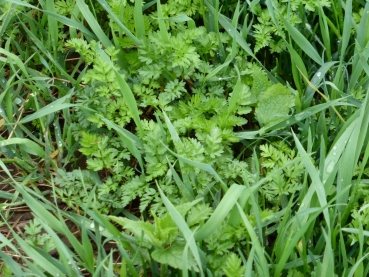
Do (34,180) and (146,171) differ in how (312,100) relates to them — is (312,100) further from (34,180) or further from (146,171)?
(34,180)

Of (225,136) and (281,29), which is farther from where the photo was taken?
(281,29)

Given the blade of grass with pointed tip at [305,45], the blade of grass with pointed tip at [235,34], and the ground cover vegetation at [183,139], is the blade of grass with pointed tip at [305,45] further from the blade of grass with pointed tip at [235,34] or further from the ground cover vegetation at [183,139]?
the blade of grass with pointed tip at [235,34]

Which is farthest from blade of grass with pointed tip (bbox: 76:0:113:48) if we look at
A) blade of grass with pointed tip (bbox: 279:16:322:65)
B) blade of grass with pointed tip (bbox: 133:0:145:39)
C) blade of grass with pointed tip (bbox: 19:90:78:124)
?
blade of grass with pointed tip (bbox: 279:16:322:65)

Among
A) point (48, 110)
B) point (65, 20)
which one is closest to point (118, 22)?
point (65, 20)

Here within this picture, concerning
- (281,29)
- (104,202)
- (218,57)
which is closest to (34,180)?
(104,202)

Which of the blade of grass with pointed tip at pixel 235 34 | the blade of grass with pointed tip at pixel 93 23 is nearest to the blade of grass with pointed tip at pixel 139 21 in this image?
the blade of grass with pointed tip at pixel 93 23

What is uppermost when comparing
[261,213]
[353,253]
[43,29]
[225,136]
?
[43,29]

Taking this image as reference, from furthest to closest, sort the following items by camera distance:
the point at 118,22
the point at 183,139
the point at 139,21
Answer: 1. the point at 139,21
2. the point at 118,22
3. the point at 183,139

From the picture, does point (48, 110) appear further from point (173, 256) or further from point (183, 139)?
point (173, 256)
